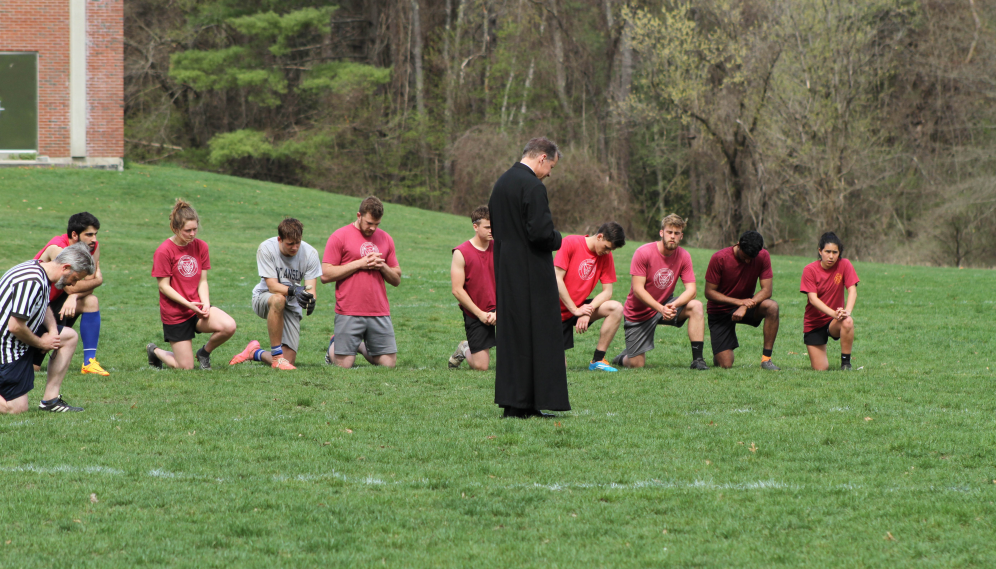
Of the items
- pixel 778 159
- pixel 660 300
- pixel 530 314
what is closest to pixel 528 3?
pixel 778 159

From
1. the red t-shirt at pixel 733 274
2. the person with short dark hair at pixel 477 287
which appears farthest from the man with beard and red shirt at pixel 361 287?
the red t-shirt at pixel 733 274

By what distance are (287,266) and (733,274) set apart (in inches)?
174

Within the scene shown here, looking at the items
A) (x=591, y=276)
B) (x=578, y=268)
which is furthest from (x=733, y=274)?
(x=578, y=268)

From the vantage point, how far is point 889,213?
112 ft

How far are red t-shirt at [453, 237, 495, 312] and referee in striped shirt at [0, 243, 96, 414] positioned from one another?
12.1 ft

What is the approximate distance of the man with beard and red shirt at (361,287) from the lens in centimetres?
905

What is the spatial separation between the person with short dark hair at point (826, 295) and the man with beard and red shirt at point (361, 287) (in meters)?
4.05

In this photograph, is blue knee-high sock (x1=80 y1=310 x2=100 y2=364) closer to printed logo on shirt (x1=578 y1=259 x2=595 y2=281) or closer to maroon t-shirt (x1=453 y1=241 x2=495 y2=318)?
maroon t-shirt (x1=453 y1=241 x2=495 y2=318)

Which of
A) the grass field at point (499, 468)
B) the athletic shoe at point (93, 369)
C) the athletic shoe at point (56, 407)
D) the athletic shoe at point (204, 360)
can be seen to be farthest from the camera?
the athletic shoe at point (204, 360)

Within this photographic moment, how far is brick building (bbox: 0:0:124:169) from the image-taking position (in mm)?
27094

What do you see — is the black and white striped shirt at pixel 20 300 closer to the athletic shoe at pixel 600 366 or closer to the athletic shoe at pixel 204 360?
the athletic shoe at pixel 204 360

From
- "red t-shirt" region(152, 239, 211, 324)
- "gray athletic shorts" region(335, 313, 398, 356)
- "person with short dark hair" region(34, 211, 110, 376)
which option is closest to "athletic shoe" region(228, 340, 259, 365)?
"red t-shirt" region(152, 239, 211, 324)

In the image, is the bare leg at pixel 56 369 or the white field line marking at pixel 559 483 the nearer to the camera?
the white field line marking at pixel 559 483

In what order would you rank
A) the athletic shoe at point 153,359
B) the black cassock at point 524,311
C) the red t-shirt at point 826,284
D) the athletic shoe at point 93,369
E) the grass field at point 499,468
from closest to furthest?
the grass field at point 499,468 < the black cassock at point 524,311 < the athletic shoe at point 93,369 < the athletic shoe at point 153,359 < the red t-shirt at point 826,284
